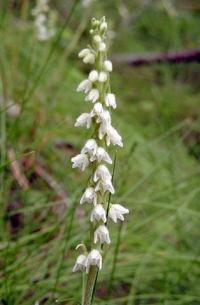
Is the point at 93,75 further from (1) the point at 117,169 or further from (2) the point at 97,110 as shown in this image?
(1) the point at 117,169

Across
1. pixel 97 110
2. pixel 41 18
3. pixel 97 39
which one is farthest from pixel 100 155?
pixel 41 18

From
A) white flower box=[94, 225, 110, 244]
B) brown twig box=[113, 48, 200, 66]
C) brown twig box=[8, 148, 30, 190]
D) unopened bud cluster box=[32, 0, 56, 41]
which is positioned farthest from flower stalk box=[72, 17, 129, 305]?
brown twig box=[113, 48, 200, 66]

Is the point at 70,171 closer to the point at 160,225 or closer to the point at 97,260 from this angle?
the point at 160,225

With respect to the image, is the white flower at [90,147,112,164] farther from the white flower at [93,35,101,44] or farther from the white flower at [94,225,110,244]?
the white flower at [93,35,101,44]

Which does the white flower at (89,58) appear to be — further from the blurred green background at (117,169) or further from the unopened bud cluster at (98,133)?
the blurred green background at (117,169)

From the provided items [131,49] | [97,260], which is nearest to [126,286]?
[97,260]

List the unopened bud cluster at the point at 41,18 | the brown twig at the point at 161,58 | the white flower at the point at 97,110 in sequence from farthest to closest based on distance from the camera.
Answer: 1. the brown twig at the point at 161,58
2. the unopened bud cluster at the point at 41,18
3. the white flower at the point at 97,110

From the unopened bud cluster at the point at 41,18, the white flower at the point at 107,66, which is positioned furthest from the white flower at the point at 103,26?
the unopened bud cluster at the point at 41,18
